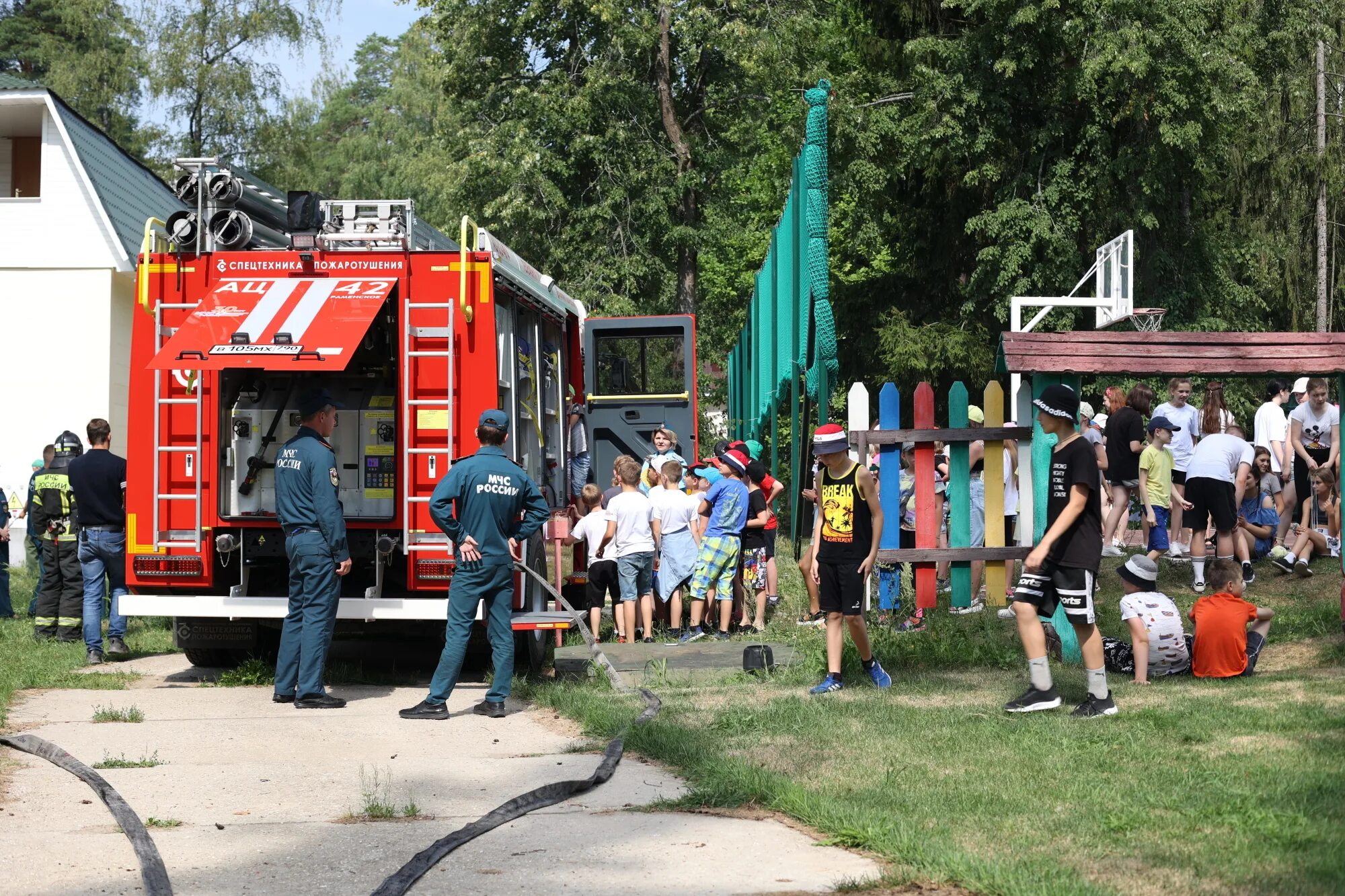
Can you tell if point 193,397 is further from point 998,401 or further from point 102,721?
point 998,401

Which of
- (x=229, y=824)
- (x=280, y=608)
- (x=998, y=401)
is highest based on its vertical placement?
(x=998, y=401)

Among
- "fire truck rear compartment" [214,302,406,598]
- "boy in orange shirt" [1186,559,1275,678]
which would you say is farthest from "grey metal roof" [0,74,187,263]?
"boy in orange shirt" [1186,559,1275,678]

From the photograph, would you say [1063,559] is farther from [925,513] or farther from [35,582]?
[35,582]

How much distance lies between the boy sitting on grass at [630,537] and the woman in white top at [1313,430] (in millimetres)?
6314

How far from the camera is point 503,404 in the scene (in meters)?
11.0

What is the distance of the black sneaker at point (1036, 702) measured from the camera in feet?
28.3

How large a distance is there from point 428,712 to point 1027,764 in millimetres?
4021

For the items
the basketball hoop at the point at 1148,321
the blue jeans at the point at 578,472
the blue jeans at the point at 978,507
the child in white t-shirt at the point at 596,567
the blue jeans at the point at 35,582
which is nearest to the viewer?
the blue jeans at the point at 978,507

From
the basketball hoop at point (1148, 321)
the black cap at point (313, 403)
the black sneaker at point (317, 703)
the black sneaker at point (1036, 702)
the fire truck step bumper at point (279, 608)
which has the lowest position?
the black sneaker at point (317, 703)

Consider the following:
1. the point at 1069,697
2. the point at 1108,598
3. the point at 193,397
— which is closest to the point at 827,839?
the point at 1069,697

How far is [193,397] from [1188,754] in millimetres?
7132

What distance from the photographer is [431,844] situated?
233 inches

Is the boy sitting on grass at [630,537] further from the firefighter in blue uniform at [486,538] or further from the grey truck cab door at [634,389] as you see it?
the grey truck cab door at [634,389]

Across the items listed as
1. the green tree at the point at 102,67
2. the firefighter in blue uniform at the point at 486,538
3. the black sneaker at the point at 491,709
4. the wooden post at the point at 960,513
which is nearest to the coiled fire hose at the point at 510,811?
the black sneaker at the point at 491,709
